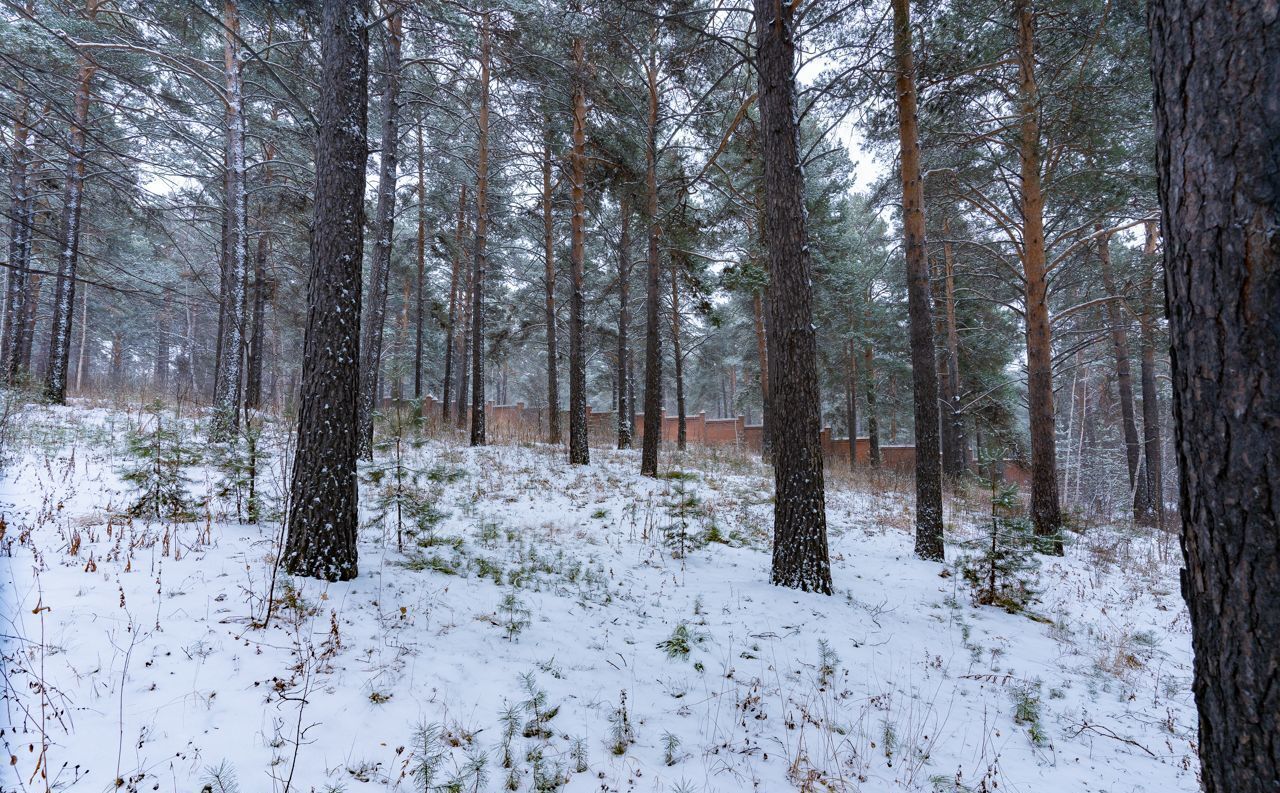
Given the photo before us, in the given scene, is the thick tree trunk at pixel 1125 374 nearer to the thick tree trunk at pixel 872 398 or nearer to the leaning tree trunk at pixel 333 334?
the thick tree trunk at pixel 872 398

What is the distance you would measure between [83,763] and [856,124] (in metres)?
9.32

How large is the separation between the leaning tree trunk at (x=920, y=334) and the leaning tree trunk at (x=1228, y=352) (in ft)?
17.5

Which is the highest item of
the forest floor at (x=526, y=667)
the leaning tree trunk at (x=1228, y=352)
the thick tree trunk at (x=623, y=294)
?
the thick tree trunk at (x=623, y=294)

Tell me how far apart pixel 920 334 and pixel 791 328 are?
2729mm

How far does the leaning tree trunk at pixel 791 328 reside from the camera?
16.1 feet

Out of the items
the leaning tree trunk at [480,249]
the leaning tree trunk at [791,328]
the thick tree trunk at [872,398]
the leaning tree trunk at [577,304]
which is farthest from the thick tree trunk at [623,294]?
the thick tree trunk at [872,398]

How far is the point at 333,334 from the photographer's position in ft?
13.3

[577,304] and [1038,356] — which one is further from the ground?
[577,304]

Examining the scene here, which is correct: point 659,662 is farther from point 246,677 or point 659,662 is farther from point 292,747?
point 246,677

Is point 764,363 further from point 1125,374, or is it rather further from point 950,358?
point 1125,374

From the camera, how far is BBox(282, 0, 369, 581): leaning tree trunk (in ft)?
13.1

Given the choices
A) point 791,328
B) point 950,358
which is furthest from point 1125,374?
point 791,328

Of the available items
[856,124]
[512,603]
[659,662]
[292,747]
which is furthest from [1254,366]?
[856,124]

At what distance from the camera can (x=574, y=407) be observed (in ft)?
35.3
